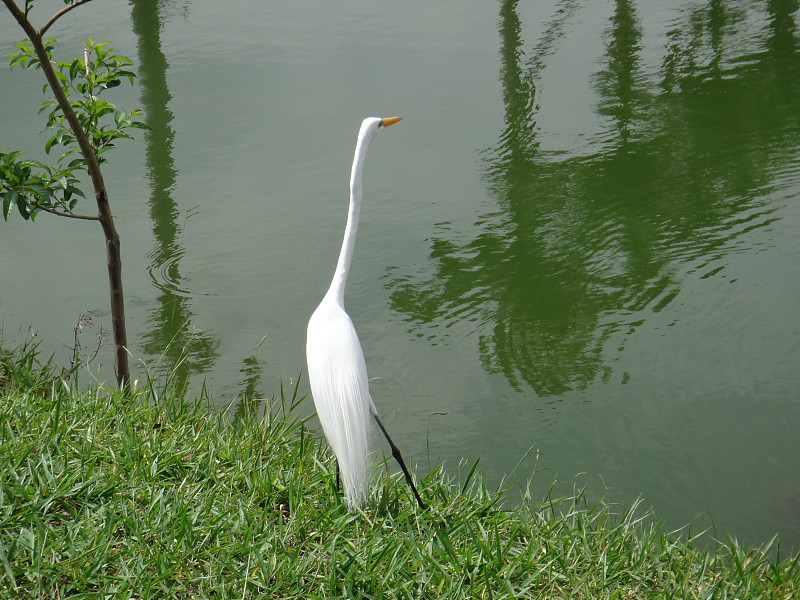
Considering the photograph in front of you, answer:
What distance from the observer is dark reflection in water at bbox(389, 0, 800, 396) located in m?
3.34

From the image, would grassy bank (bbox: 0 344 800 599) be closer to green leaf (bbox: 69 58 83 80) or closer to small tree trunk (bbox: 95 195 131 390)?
small tree trunk (bbox: 95 195 131 390)

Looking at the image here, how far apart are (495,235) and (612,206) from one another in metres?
0.67

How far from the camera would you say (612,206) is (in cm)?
412

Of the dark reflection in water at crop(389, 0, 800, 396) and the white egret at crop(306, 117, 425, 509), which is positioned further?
the dark reflection in water at crop(389, 0, 800, 396)

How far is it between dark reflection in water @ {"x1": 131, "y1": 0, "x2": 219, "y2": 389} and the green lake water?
0.7 inches

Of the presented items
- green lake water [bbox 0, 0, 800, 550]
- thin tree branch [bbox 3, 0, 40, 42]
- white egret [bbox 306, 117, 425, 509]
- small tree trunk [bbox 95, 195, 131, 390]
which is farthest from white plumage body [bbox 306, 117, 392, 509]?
thin tree branch [bbox 3, 0, 40, 42]

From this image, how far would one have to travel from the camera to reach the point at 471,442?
108 inches

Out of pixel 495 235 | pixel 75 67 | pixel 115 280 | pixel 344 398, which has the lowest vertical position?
pixel 495 235

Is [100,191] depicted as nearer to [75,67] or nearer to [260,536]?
[75,67]

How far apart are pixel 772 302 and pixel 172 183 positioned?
10.7ft

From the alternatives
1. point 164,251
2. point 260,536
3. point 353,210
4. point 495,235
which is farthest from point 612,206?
point 260,536

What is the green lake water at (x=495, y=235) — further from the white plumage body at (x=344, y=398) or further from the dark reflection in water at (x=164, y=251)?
the white plumage body at (x=344, y=398)

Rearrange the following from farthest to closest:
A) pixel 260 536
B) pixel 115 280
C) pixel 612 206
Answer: pixel 612 206 < pixel 115 280 < pixel 260 536

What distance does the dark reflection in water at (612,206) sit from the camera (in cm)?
→ 334
